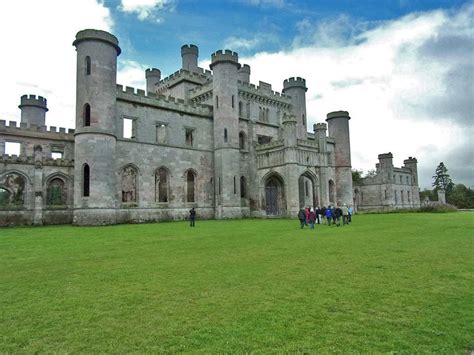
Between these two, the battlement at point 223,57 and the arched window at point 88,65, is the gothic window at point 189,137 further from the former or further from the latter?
the arched window at point 88,65

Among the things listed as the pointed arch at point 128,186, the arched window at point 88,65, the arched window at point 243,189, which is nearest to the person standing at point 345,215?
the arched window at point 243,189

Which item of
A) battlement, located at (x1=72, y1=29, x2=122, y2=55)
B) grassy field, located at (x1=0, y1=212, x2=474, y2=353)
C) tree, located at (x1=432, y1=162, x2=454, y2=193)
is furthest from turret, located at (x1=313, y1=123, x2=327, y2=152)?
tree, located at (x1=432, y1=162, x2=454, y2=193)

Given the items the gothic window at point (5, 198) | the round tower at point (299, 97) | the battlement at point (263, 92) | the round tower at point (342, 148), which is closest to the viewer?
the gothic window at point (5, 198)

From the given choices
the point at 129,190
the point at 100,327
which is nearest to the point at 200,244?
the point at 100,327

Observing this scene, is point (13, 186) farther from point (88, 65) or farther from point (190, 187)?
point (190, 187)

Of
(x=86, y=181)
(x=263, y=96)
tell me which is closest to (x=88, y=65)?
(x=86, y=181)

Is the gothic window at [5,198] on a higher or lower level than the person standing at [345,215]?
higher

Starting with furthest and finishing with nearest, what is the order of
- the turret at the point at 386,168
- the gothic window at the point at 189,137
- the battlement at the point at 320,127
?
the turret at the point at 386,168 → the battlement at the point at 320,127 → the gothic window at the point at 189,137

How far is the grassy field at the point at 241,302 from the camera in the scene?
A: 15.3 ft

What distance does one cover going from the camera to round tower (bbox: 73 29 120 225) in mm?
26766

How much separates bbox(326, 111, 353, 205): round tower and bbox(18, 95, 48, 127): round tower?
116 ft

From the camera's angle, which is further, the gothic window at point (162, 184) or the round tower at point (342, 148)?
the round tower at point (342, 148)

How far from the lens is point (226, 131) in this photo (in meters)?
35.3

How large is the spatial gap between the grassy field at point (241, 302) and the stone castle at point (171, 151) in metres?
18.0
